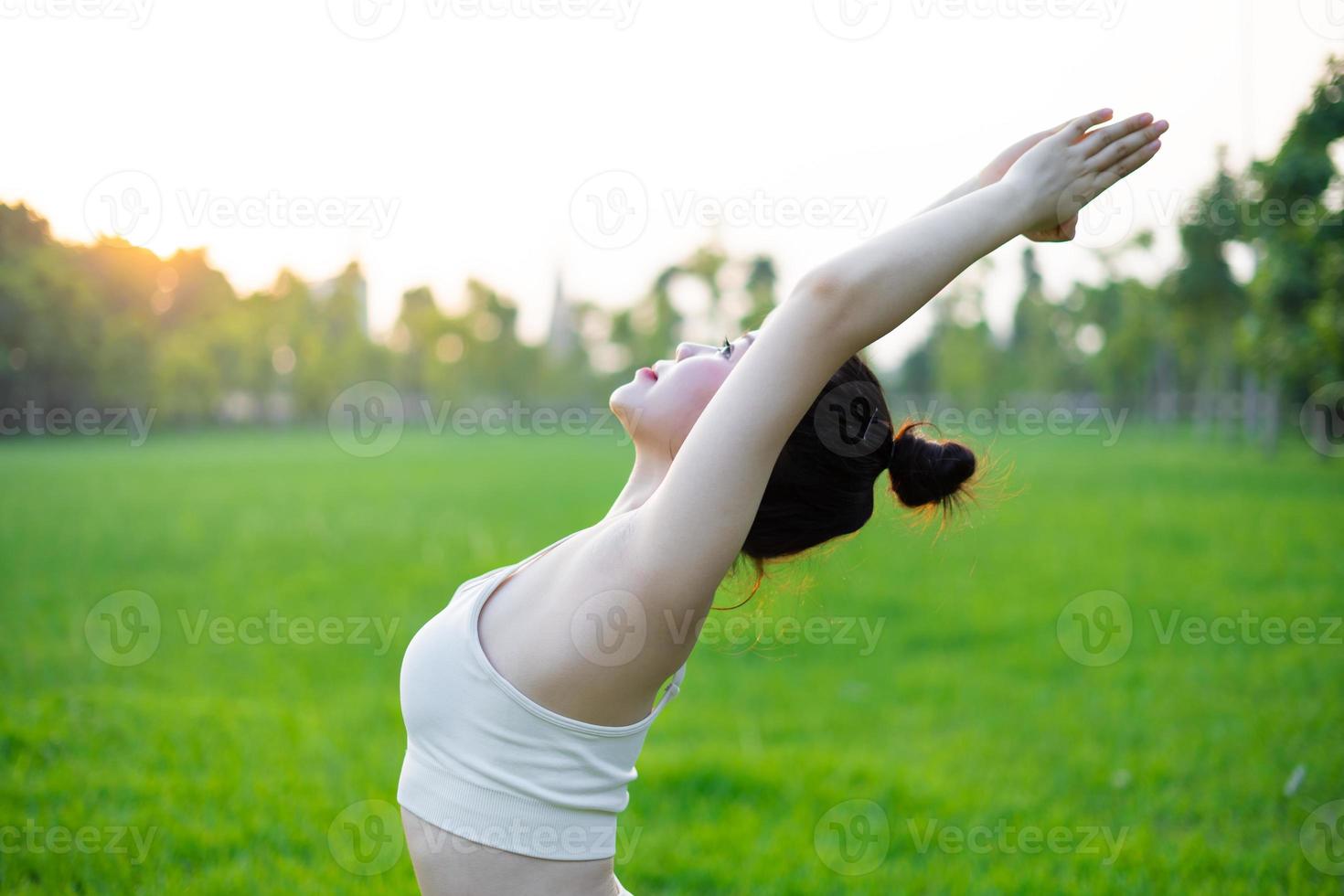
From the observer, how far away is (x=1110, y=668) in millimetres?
6508

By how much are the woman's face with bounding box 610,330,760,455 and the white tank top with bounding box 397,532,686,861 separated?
37cm

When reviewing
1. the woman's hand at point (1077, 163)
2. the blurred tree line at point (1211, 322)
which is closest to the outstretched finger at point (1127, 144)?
the woman's hand at point (1077, 163)

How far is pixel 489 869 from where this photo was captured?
1604 millimetres

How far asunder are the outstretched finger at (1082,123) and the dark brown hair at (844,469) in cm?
59

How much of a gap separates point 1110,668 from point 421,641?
237 inches

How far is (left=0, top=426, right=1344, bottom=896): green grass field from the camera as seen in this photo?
3.56 metres

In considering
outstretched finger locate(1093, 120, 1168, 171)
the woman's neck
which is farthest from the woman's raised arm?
the woman's neck

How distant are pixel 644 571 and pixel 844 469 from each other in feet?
1.97

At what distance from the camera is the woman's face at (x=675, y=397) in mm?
1841

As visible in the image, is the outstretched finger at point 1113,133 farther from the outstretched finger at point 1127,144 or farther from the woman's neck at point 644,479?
the woman's neck at point 644,479

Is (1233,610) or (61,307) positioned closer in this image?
(1233,610)

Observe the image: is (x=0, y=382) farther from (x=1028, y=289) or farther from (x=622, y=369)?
(x=1028, y=289)

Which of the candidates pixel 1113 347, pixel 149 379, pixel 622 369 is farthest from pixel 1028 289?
pixel 149 379

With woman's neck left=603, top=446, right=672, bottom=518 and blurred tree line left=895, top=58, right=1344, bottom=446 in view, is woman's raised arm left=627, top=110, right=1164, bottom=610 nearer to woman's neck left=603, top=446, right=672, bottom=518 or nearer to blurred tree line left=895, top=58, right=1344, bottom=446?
woman's neck left=603, top=446, right=672, bottom=518
